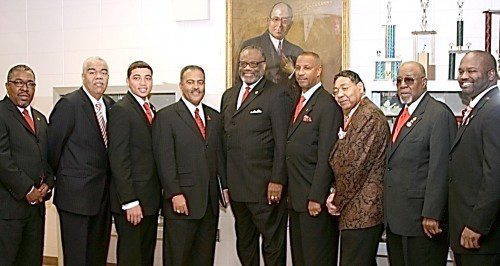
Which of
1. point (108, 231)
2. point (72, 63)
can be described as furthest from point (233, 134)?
point (72, 63)

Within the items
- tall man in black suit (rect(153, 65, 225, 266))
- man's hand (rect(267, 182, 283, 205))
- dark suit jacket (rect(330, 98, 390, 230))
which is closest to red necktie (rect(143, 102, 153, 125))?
tall man in black suit (rect(153, 65, 225, 266))

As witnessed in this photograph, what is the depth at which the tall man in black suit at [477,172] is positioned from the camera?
3.65 meters

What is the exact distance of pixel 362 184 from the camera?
4383mm

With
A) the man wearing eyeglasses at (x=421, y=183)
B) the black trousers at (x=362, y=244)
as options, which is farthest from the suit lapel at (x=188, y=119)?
the man wearing eyeglasses at (x=421, y=183)

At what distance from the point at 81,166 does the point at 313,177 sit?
1.70 m

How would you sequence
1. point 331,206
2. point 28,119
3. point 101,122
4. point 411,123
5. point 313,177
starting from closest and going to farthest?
1. point 411,123
2. point 331,206
3. point 313,177
4. point 101,122
5. point 28,119

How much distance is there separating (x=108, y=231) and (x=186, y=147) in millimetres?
896

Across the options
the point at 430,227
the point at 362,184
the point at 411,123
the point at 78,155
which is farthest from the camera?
the point at 78,155

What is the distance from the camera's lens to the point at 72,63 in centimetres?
678

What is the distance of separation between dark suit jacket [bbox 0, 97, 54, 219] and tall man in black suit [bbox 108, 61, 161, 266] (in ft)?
1.88

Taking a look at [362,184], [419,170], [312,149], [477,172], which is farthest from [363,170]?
[477,172]

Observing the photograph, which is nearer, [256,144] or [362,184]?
[362,184]

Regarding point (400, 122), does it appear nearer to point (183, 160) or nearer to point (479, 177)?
point (479, 177)

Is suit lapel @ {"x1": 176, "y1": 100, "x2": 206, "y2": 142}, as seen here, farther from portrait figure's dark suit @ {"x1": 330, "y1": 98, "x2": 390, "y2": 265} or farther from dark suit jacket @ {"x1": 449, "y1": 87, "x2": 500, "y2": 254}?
dark suit jacket @ {"x1": 449, "y1": 87, "x2": 500, "y2": 254}
